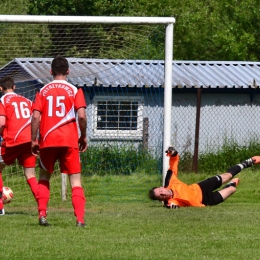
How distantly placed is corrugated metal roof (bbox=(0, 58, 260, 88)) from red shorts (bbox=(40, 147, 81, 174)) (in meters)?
4.97

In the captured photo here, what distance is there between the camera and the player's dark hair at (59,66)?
363 inches

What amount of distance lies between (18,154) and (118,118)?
411 centimetres

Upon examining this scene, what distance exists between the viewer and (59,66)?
9.22 m

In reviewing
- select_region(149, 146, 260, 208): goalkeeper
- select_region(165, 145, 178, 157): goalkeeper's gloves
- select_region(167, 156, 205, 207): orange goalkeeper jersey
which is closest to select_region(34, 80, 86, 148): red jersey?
select_region(149, 146, 260, 208): goalkeeper

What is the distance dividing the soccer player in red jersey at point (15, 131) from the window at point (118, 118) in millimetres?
3841

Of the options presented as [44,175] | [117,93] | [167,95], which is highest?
[117,93]

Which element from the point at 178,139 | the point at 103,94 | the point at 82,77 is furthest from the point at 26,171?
the point at 178,139

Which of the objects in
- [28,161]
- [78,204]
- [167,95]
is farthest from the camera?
[167,95]

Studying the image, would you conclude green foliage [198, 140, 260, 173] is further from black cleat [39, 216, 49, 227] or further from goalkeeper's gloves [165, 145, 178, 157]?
black cleat [39, 216, 49, 227]

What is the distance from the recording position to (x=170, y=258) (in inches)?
278

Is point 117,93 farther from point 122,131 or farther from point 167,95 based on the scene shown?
point 167,95

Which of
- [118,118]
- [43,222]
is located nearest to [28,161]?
[43,222]

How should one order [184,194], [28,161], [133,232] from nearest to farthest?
1. [133,232]
2. [28,161]
3. [184,194]

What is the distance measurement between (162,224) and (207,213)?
151cm
